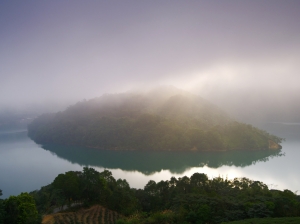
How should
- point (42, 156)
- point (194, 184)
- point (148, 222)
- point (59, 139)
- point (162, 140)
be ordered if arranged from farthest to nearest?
point (59, 139), point (162, 140), point (42, 156), point (194, 184), point (148, 222)

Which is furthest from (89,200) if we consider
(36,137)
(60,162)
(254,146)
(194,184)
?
(36,137)

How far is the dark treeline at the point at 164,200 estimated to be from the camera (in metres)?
7.53

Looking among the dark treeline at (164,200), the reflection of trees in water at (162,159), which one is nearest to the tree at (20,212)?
the dark treeline at (164,200)

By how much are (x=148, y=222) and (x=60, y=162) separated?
75.3 feet

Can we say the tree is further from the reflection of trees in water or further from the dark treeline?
the reflection of trees in water

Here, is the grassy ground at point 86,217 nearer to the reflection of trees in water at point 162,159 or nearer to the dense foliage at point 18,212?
the dense foliage at point 18,212

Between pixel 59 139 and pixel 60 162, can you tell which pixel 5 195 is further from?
pixel 59 139

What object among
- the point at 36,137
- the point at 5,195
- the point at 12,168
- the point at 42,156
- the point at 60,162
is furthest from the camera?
the point at 36,137

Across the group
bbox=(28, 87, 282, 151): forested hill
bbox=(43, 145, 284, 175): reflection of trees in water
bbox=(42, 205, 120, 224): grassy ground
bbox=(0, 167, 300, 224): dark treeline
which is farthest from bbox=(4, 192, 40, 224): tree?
bbox=(28, 87, 282, 151): forested hill

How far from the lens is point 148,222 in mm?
7930

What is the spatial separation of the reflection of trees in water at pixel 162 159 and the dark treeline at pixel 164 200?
9807mm

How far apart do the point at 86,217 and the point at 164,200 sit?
3.95 m

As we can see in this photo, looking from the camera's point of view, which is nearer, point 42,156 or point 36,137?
point 42,156

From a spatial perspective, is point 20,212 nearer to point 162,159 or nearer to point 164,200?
point 164,200
